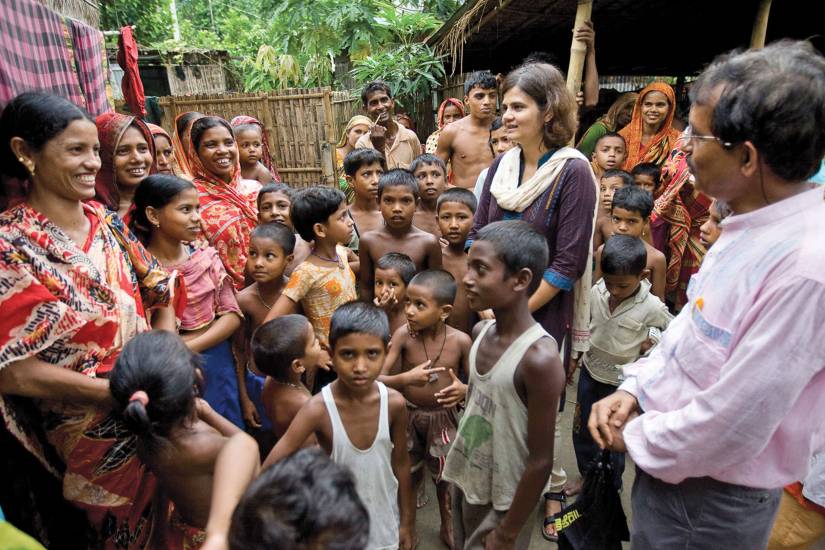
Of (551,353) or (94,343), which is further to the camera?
(94,343)

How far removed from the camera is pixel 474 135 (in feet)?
15.1

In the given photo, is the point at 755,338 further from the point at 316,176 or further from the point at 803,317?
the point at 316,176

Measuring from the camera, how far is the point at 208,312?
96.0 inches

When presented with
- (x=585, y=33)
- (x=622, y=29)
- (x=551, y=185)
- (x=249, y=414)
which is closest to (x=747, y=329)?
(x=551, y=185)

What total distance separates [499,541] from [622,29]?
288 inches

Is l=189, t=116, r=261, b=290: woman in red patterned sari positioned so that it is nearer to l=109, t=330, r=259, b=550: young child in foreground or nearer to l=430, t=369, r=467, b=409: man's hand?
l=109, t=330, r=259, b=550: young child in foreground

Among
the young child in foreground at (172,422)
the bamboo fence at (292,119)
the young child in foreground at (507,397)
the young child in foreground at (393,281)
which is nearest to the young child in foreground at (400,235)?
the young child in foreground at (393,281)

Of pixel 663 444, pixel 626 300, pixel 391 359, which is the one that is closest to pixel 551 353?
pixel 663 444

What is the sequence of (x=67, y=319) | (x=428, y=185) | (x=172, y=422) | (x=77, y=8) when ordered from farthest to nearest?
(x=428, y=185)
(x=77, y=8)
(x=67, y=319)
(x=172, y=422)

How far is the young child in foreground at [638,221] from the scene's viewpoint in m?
3.24

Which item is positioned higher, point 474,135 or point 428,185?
point 474,135

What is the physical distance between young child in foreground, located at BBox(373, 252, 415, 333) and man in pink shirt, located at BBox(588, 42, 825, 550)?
1.53 metres

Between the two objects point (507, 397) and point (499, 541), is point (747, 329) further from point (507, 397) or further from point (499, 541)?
point (499, 541)

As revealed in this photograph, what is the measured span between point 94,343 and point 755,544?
85.4 inches
